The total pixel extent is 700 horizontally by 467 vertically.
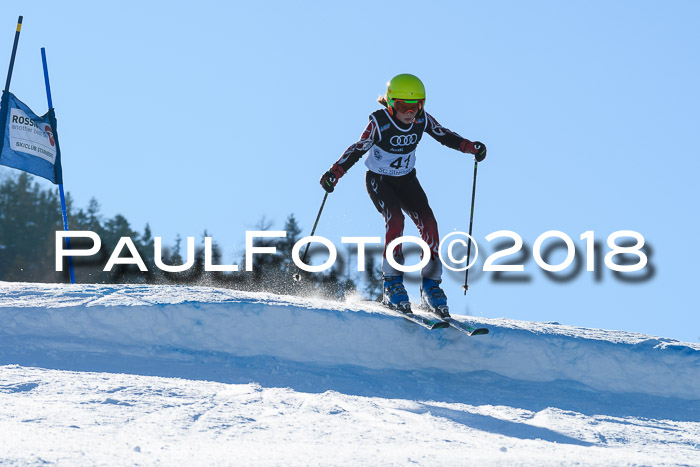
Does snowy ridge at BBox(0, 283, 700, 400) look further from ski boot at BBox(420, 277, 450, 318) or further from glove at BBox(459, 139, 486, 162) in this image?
glove at BBox(459, 139, 486, 162)

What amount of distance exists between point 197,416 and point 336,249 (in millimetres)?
4084

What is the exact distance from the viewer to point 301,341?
7059 millimetres

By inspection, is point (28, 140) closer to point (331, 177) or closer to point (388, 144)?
point (331, 177)

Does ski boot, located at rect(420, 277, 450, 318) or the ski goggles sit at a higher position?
the ski goggles

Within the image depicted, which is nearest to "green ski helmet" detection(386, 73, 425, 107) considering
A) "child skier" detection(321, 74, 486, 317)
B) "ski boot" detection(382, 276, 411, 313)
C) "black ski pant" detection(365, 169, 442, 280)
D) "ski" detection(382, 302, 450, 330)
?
"child skier" detection(321, 74, 486, 317)

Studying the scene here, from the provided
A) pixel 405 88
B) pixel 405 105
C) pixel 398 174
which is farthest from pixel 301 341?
pixel 405 88

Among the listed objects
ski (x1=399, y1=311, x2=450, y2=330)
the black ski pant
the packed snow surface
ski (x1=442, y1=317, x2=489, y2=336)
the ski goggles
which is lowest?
the packed snow surface

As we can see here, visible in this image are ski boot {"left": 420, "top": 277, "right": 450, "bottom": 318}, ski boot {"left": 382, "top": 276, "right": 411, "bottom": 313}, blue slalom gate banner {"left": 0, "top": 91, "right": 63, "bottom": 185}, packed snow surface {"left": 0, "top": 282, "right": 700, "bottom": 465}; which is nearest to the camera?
packed snow surface {"left": 0, "top": 282, "right": 700, "bottom": 465}

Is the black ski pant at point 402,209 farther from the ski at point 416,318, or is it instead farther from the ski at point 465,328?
the ski at point 465,328

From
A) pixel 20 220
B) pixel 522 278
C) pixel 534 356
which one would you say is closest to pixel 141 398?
pixel 534 356

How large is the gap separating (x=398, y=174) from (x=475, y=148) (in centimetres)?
80

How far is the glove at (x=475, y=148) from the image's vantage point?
794 cm

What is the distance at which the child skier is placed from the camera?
293 inches

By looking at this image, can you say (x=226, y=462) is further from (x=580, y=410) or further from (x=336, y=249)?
(x=336, y=249)
